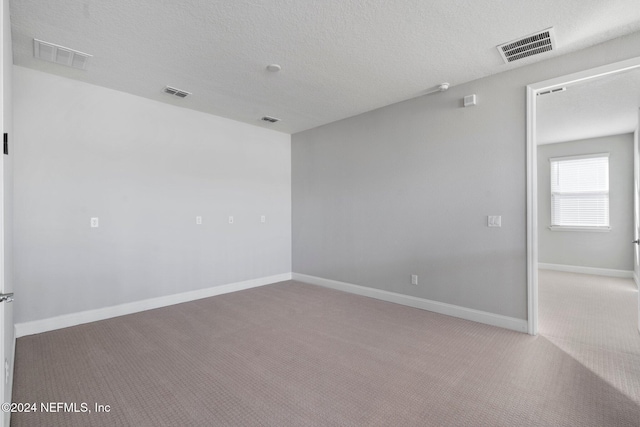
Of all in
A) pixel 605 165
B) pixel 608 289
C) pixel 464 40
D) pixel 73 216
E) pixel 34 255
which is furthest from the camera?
pixel 605 165

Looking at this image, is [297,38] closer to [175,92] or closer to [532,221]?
[175,92]

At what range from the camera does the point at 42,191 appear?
3.34 m

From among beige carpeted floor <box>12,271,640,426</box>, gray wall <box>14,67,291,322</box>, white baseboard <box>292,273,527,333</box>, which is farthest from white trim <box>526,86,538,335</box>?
gray wall <box>14,67,291,322</box>

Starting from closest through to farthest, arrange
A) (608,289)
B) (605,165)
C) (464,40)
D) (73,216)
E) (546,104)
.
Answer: (464,40), (73,216), (546,104), (608,289), (605,165)

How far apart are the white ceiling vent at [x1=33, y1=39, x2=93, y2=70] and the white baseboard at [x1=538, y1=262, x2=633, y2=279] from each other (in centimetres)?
861

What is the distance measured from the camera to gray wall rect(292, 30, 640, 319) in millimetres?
3361

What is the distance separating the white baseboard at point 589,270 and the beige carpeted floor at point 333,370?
2.82m

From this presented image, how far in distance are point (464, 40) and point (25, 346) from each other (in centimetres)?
488

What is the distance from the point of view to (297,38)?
9.04ft

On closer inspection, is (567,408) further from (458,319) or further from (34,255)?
(34,255)

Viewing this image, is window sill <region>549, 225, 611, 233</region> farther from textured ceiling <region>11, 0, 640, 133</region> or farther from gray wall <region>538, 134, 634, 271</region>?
textured ceiling <region>11, 0, 640, 133</region>

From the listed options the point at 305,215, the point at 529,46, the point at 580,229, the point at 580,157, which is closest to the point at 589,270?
the point at 580,229

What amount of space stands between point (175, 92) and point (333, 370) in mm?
3585

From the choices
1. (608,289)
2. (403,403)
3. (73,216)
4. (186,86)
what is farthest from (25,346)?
(608,289)
